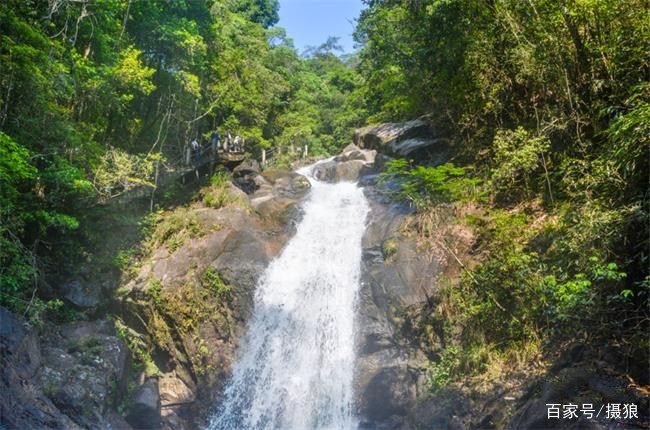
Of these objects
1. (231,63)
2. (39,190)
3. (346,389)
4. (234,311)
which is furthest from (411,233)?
(231,63)

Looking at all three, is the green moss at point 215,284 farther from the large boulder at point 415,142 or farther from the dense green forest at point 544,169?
the large boulder at point 415,142

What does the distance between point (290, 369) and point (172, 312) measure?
3.50 m

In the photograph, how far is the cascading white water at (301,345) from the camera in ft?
30.7

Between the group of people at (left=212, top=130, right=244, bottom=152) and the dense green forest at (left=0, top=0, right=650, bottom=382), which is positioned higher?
the group of people at (left=212, top=130, right=244, bottom=152)

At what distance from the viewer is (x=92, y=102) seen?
11789mm

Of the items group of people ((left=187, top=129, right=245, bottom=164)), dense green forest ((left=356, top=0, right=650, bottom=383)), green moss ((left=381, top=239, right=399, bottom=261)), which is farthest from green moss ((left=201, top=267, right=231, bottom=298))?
group of people ((left=187, top=129, right=245, bottom=164))

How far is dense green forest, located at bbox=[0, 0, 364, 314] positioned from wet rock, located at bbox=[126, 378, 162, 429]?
2826mm

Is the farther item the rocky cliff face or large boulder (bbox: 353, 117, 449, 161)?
→ large boulder (bbox: 353, 117, 449, 161)

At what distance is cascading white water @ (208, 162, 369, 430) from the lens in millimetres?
9359

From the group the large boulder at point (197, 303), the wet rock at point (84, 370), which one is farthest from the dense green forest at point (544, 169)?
the wet rock at point (84, 370)

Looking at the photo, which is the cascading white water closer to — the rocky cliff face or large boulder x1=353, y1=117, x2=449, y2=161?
the rocky cliff face

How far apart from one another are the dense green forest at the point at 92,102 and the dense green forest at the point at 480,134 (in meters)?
0.06

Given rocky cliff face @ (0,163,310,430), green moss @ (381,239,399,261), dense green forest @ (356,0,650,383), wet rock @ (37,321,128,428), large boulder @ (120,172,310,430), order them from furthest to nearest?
green moss @ (381,239,399,261) → large boulder @ (120,172,310,430) → wet rock @ (37,321,128,428) → rocky cliff face @ (0,163,310,430) → dense green forest @ (356,0,650,383)

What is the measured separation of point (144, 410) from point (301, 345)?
A: 3.73 m
